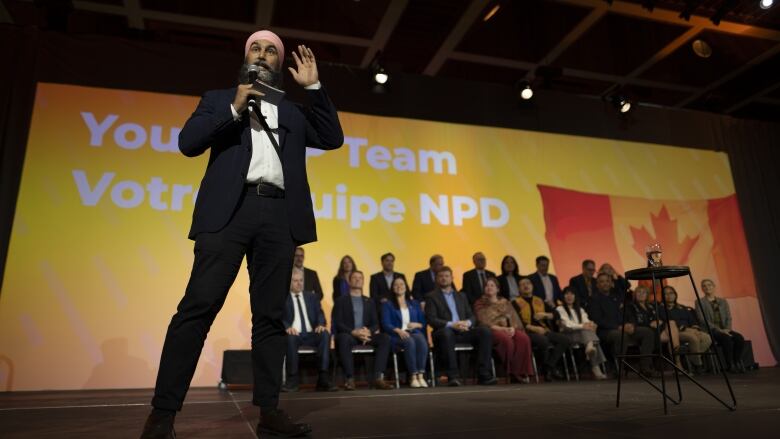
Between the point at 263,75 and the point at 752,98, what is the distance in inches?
333

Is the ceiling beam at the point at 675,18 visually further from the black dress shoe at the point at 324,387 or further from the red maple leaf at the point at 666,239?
the black dress shoe at the point at 324,387

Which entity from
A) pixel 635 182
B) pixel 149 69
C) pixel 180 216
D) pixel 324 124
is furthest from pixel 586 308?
pixel 149 69

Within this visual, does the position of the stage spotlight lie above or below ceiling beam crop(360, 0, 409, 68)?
below

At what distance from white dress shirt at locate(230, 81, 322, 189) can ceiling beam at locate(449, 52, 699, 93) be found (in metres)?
5.40

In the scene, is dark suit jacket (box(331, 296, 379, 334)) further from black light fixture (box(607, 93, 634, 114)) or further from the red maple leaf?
black light fixture (box(607, 93, 634, 114))

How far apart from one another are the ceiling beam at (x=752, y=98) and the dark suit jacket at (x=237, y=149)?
26.7 feet

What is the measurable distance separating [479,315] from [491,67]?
3.55m

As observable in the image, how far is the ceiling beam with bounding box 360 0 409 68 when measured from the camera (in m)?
5.89

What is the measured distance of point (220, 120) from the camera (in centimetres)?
158

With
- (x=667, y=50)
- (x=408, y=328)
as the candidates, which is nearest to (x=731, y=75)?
(x=667, y=50)

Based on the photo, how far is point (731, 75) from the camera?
7348 mm

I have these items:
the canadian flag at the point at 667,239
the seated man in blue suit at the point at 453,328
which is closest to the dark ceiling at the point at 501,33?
the canadian flag at the point at 667,239

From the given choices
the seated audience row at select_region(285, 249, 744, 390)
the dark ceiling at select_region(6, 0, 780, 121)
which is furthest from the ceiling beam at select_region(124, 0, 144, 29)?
the seated audience row at select_region(285, 249, 744, 390)

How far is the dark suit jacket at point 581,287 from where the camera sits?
583 cm
